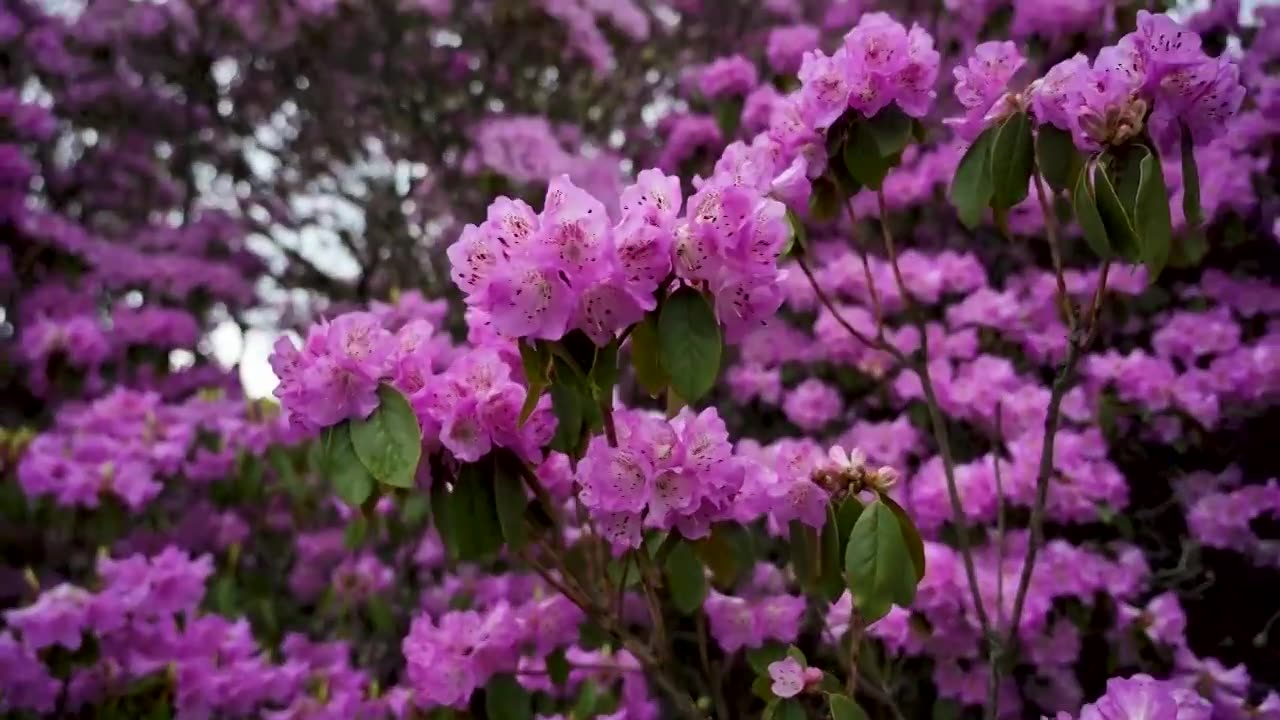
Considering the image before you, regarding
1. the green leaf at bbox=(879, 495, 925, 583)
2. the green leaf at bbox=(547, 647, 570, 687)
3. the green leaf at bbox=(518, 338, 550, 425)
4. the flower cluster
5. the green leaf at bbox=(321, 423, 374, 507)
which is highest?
the flower cluster

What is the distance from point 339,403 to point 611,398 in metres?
0.26

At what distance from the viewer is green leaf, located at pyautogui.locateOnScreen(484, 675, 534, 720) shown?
1.25 metres

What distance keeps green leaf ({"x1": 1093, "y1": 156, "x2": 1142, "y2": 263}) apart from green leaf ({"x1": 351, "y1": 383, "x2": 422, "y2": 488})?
0.68m

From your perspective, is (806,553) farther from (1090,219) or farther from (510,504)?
(1090,219)

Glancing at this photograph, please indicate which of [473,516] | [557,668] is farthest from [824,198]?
[557,668]

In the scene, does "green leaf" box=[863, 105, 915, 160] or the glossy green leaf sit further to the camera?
"green leaf" box=[863, 105, 915, 160]

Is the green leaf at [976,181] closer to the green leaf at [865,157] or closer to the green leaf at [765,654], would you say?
the green leaf at [865,157]

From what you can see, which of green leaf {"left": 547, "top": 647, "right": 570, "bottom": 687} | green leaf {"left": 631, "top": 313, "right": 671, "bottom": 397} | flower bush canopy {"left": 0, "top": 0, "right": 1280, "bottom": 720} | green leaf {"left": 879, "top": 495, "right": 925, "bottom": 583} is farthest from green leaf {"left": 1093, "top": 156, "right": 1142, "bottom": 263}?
green leaf {"left": 547, "top": 647, "right": 570, "bottom": 687}

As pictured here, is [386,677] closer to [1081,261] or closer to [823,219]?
[823,219]

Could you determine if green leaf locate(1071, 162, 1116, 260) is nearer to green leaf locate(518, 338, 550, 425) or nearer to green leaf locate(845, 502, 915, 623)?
green leaf locate(845, 502, 915, 623)

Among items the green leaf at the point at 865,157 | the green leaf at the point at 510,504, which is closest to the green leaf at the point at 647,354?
the green leaf at the point at 510,504

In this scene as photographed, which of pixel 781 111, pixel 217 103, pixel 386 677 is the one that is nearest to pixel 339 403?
pixel 781 111

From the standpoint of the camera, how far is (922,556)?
1027 mm

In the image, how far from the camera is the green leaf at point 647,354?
92 cm
